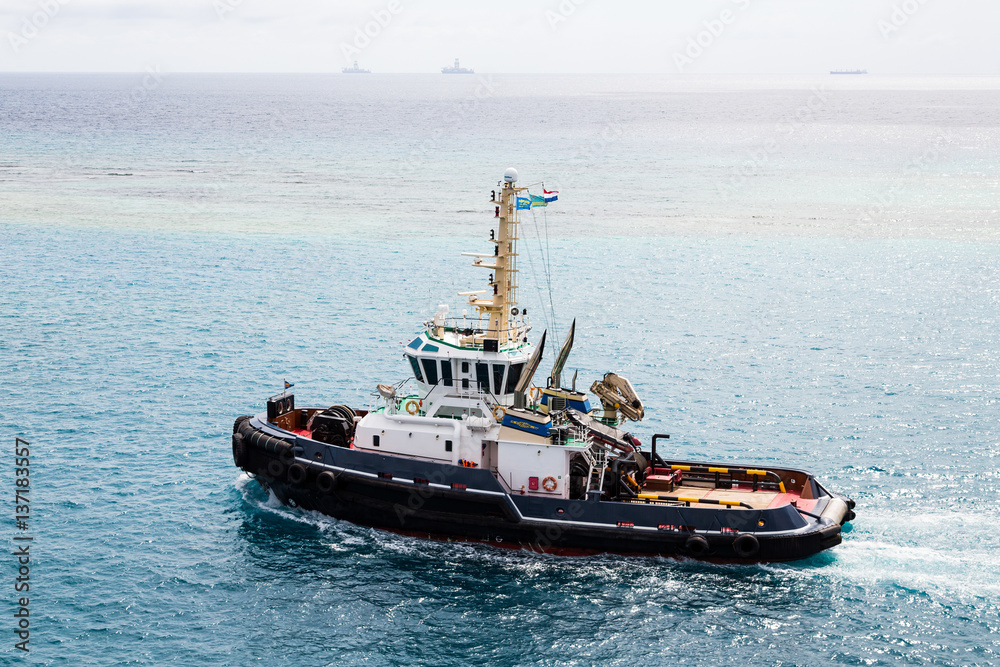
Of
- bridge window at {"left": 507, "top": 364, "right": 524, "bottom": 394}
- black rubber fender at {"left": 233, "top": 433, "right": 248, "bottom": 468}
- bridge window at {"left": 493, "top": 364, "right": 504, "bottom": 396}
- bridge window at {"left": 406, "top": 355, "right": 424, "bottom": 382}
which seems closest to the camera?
bridge window at {"left": 493, "top": 364, "right": 504, "bottom": 396}

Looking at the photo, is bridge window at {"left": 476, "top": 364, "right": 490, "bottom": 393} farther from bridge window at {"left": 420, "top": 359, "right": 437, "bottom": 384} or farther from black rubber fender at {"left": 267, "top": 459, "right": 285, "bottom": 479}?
black rubber fender at {"left": 267, "top": 459, "right": 285, "bottom": 479}

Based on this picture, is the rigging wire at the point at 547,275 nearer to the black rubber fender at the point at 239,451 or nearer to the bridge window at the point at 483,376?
the bridge window at the point at 483,376

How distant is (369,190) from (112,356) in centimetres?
4988

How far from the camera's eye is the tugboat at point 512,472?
26.3m

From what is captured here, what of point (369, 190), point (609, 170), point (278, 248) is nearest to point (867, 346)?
point (278, 248)

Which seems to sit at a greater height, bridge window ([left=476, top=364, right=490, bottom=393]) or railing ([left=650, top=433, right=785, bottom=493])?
bridge window ([left=476, top=364, right=490, bottom=393])

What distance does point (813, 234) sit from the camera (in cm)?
7481

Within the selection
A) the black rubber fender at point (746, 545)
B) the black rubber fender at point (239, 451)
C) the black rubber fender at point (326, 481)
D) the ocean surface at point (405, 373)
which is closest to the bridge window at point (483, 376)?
the ocean surface at point (405, 373)

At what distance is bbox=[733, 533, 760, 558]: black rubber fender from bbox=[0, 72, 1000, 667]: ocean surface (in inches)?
20.2

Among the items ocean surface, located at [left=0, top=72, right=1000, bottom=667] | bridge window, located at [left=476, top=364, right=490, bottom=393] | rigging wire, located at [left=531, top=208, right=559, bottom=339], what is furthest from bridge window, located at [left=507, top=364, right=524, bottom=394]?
rigging wire, located at [left=531, top=208, right=559, bottom=339]

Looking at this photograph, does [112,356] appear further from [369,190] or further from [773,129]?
[773,129]

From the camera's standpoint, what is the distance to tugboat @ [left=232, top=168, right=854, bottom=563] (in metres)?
26.3

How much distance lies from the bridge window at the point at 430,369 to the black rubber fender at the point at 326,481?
12.1 ft

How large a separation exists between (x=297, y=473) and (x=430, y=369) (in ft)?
15.0
